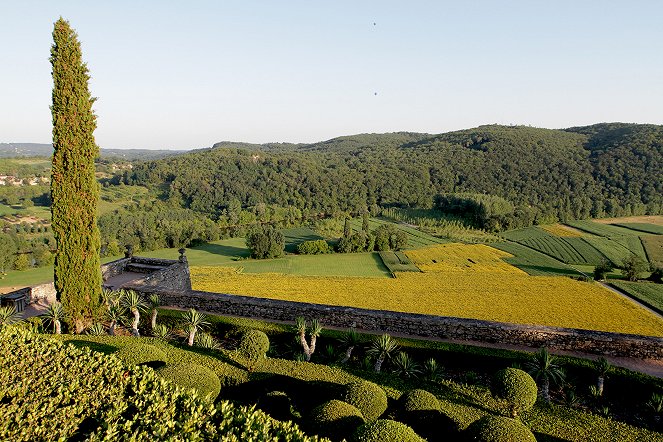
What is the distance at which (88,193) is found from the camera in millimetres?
13992

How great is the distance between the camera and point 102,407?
22.0 feet

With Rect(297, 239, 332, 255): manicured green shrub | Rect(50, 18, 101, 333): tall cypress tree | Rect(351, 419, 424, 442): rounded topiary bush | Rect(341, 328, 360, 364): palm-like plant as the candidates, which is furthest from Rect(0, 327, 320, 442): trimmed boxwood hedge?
Rect(297, 239, 332, 255): manicured green shrub

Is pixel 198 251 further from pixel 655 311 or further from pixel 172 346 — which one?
pixel 655 311

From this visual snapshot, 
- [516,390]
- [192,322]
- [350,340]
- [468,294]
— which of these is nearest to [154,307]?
[192,322]

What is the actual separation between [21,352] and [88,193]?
7.38 meters

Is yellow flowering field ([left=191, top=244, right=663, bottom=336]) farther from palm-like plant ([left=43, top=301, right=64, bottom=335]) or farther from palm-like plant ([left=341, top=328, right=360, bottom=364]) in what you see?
palm-like plant ([left=43, top=301, right=64, bottom=335])

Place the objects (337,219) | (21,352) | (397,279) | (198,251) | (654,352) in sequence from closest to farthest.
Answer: (21,352) → (654,352) → (397,279) → (198,251) → (337,219)

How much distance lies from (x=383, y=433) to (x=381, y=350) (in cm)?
581

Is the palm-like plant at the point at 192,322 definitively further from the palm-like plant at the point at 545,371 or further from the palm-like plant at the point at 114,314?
the palm-like plant at the point at 545,371

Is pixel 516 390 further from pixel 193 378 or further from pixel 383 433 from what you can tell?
pixel 193 378

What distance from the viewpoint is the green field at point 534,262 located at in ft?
133

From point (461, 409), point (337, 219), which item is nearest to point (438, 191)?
point (337, 219)

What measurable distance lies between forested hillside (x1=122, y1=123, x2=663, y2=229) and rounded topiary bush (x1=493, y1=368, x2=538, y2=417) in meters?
67.8

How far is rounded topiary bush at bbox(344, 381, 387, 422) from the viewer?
747 cm
